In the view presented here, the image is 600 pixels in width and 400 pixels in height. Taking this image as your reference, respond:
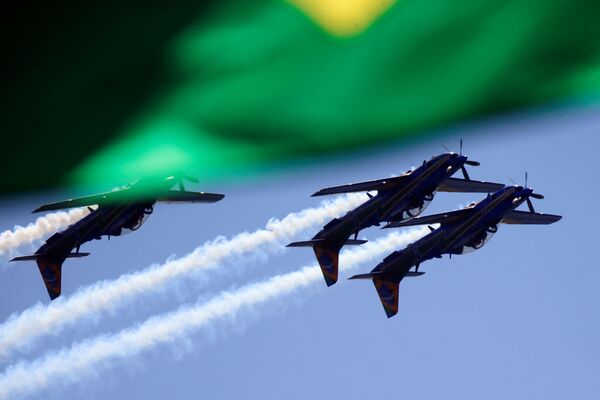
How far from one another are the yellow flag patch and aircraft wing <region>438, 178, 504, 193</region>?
37662 mm

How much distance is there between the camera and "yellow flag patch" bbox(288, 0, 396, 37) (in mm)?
2713

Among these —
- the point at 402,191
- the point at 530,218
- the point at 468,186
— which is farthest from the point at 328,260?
the point at 530,218

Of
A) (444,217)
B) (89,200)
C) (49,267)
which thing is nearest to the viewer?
(89,200)

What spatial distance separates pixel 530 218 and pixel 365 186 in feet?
30.2

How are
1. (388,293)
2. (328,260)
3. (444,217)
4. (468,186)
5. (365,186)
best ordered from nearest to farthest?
(365,186)
(444,217)
(468,186)
(328,260)
(388,293)

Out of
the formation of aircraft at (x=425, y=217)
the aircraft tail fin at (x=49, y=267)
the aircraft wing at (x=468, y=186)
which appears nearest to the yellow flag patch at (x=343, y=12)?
the formation of aircraft at (x=425, y=217)

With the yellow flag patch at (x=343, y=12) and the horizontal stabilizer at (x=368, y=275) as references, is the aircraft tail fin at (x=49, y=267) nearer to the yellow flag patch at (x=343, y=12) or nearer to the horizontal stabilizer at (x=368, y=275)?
the horizontal stabilizer at (x=368, y=275)

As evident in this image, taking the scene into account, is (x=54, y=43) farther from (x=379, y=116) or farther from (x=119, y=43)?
(x=379, y=116)

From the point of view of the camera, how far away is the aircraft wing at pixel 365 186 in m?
38.5

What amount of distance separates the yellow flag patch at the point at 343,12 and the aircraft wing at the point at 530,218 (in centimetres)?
4073

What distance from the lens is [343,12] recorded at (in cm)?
272

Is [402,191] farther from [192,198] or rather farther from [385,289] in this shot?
[192,198]

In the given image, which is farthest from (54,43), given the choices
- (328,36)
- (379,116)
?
(379,116)

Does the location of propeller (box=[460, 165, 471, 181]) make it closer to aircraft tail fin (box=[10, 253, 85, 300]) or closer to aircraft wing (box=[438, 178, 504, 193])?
aircraft wing (box=[438, 178, 504, 193])
